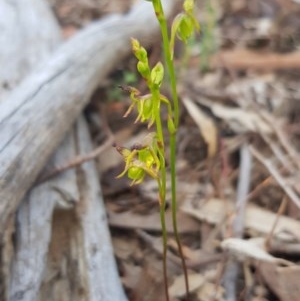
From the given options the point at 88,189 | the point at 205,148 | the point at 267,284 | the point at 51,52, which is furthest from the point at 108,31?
the point at 267,284

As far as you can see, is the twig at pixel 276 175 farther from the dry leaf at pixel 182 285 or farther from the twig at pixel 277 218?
the dry leaf at pixel 182 285

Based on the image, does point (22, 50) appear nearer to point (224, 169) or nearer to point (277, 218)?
point (224, 169)

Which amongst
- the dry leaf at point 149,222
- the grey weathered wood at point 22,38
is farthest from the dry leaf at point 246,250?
the grey weathered wood at point 22,38

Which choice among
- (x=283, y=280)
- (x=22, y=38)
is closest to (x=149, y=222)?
(x=283, y=280)

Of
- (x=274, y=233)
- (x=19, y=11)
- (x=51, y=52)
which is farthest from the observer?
(x=19, y=11)

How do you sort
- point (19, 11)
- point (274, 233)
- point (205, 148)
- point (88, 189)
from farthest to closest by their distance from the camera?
point (19, 11) → point (205, 148) → point (88, 189) → point (274, 233)

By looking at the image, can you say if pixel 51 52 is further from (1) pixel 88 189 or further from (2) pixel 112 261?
(2) pixel 112 261
